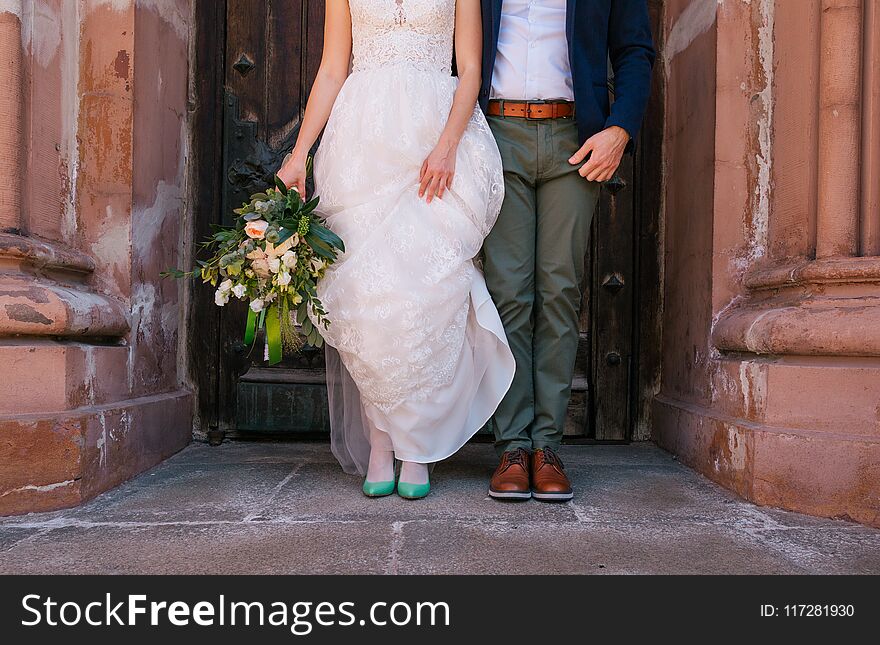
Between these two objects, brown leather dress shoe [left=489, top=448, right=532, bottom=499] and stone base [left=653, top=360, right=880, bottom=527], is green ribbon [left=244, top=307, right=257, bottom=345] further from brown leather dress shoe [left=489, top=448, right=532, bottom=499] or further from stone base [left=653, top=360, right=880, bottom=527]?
stone base [left=653, top=360, right=880, bottom=527]

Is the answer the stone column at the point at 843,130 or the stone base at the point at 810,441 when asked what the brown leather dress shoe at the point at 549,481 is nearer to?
the stone base at the point at 810,441

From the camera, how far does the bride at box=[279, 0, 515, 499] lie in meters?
2.43

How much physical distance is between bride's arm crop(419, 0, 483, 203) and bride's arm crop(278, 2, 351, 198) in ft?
1.34

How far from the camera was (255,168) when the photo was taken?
138 inches

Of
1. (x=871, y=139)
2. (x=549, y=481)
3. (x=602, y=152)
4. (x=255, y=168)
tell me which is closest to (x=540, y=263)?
(x=602, y=152)

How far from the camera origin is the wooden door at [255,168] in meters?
3.49

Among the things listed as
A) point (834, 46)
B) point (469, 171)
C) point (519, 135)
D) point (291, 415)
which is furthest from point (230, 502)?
point (834, 46)

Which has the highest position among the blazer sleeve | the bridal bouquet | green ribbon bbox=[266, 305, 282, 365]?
the blazer sleeve

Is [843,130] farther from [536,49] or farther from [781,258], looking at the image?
[536,49]

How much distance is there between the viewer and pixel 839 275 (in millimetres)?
2496

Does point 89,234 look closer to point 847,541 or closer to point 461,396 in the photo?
point 461,396

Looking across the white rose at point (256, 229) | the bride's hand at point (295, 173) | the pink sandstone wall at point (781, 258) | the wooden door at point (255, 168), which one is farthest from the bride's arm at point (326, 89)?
the pink sandstone wall at point (781, 258)

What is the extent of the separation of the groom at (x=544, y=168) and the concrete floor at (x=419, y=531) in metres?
0.38

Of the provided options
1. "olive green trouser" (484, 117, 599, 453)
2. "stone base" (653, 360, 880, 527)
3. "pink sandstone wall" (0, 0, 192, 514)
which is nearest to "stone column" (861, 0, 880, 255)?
"stone base" (653, 360, 880, 527)
